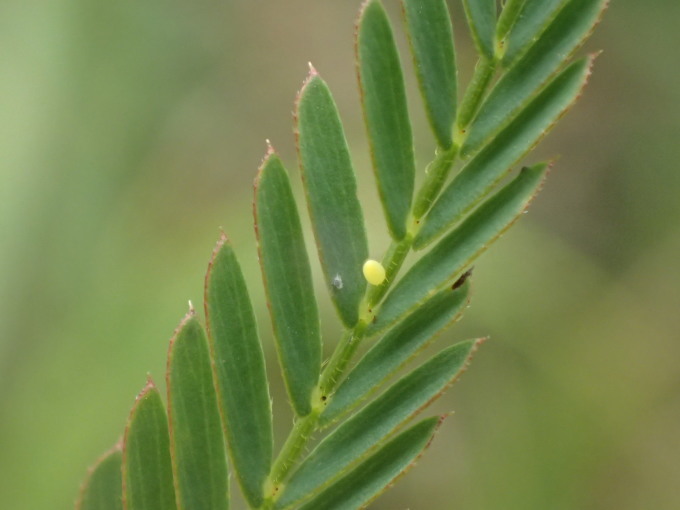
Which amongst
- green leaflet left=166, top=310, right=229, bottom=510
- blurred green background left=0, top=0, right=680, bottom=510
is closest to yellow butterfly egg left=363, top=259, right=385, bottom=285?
green leaflet left=166, top=310, right=229, bottom=510

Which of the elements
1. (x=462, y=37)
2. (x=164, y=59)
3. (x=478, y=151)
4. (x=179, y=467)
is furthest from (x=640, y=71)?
(x=179, y=467)

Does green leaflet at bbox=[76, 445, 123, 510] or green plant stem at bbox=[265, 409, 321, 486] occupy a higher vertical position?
green leaflet at bbox=[76, 445, 123, 510]

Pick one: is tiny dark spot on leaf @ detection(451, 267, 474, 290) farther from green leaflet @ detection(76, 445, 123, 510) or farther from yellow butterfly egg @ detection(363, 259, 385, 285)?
green leaflet @ detection(76, 445, 123, 510)

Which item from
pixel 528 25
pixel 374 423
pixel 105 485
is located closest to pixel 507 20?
pixel 528 25

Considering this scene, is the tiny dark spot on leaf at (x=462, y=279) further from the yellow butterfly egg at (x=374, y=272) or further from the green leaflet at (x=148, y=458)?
the green leaflet at (x=148, y=458)

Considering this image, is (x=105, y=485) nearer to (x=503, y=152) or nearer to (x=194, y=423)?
(x=194, y=423)
